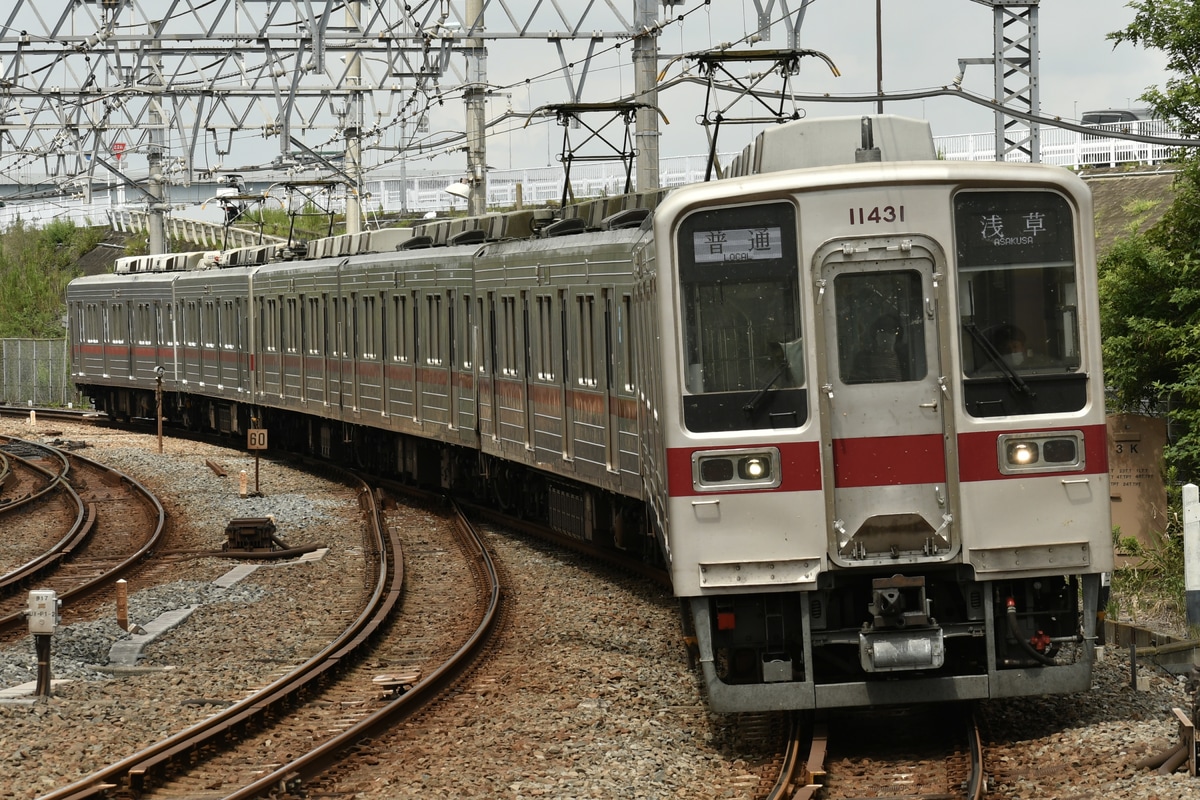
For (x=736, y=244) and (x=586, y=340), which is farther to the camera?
(x=586, y=340)

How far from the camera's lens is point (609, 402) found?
13.2 m

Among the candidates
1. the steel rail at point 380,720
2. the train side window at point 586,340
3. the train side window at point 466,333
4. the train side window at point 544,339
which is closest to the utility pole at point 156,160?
the train side window at point 466,333

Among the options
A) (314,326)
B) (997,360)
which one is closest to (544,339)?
(997,360)

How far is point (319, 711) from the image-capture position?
9.77 meters

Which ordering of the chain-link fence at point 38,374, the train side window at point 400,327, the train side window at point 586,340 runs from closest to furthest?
the train side window at point 586,340 → the train side window at point 400,327 → the chain-link fence at point 38,374

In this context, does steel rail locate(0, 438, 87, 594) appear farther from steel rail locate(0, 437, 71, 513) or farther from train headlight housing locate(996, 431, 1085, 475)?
train headlight housing locate(996, 431, 1085, 475)

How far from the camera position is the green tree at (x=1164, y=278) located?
50.0 feet

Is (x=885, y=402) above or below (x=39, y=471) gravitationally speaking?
above

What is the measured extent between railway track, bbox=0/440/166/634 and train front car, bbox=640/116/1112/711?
6617 millimetres

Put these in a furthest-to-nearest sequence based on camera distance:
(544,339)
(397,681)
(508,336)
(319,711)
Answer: (508,336)
(544,339)
(397,681)
(319,711)

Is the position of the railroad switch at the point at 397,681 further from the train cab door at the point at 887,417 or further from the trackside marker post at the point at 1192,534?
the trackside marker post at the point at 1192,534

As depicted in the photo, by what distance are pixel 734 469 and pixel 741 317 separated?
2.23 feet

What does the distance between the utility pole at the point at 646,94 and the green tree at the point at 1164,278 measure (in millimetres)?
4105

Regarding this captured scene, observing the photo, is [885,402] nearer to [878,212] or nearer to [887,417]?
[887,417]
